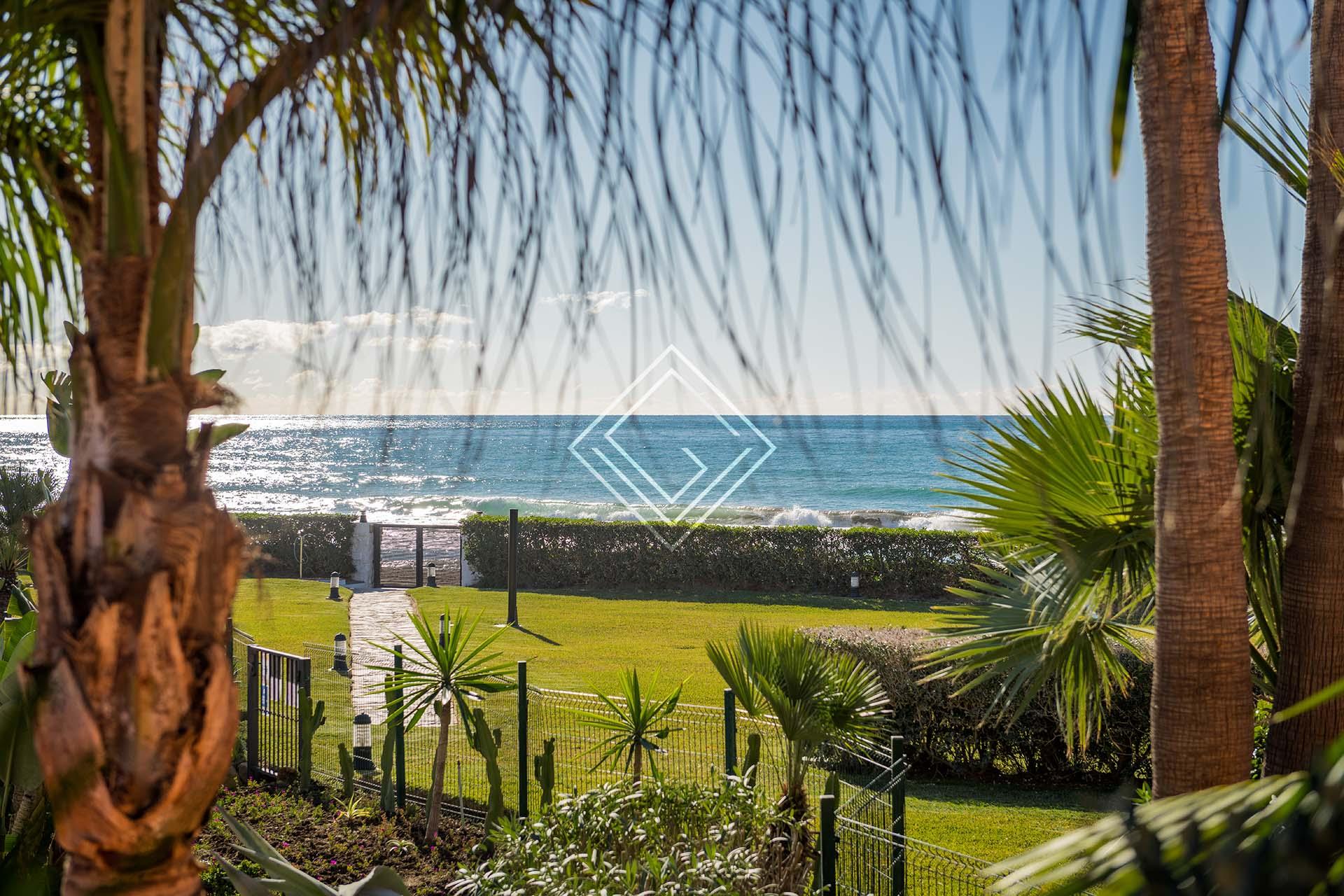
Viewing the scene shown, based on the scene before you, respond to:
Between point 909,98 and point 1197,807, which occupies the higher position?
point 909,98

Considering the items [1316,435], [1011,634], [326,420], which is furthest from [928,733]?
[326,420]

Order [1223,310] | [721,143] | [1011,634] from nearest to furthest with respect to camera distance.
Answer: [721,143]
[1223,310]
[1011,634]

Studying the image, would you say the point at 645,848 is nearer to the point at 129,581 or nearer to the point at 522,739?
the point at 522,739

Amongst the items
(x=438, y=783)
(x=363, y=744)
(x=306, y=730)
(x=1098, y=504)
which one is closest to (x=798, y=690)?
(x=1098, y=504)

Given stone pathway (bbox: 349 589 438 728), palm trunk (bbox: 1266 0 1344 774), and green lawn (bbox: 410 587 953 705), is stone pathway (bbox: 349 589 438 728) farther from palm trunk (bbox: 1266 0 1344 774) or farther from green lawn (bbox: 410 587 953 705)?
palm trunk (bbox: 1266 0 1344 774)

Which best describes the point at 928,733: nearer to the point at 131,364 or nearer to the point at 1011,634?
the point at 1011,634

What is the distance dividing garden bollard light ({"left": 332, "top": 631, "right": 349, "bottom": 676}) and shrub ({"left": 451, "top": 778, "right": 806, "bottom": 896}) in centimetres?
489

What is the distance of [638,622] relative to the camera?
17.2m

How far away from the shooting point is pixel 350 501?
134 ft

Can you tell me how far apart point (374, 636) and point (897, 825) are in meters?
11.9

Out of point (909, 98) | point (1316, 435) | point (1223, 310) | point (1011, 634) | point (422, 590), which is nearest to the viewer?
point (909, 98)

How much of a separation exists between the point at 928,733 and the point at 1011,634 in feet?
17.7

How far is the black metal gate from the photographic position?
22062 mm

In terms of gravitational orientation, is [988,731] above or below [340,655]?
below
